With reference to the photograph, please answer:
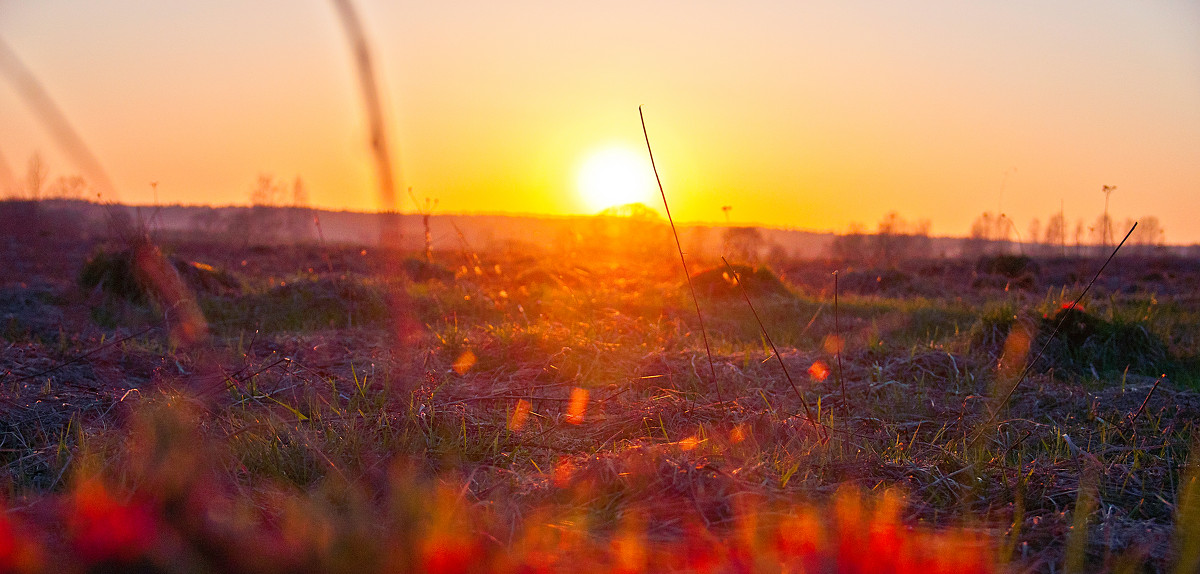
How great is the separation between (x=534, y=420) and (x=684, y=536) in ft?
4.34

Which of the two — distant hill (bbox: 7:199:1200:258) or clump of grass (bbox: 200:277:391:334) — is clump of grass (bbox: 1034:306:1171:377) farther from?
clump of grass (bbox: 200:277:391:334)

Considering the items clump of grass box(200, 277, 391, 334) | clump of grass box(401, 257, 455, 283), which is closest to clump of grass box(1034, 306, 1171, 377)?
clump of grass box(200, 277, 391, 334)

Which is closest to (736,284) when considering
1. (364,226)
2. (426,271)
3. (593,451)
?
(426,271)

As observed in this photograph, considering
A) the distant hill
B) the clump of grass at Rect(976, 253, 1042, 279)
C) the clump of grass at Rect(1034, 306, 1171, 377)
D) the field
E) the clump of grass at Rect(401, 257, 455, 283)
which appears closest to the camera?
the field

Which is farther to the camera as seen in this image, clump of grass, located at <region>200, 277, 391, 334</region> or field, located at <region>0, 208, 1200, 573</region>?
clump of grass, located at <region>200, 277, 391, 334</region>

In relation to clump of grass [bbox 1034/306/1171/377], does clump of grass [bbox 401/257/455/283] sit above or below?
above

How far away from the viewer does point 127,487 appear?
204cm

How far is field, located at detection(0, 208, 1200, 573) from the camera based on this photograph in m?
1.59

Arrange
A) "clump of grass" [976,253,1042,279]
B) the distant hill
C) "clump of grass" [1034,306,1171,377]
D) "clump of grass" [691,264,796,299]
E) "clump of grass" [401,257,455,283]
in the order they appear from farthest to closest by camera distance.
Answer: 1. "clump of grass" [976,253,1042,279]
2. "clump of grass" [401,257,455,283]
3. "clump of grass" [691,264,796,299]
4. the distant hill
5. "clump of grass" [1034,306,1171,377]

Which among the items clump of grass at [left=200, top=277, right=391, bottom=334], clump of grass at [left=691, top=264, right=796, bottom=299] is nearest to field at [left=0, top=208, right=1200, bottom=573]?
clump of grass at [left=200, top=277, right=391, bottom=334]

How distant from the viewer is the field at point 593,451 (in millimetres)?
1592

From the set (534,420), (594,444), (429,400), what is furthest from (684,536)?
(429,400)

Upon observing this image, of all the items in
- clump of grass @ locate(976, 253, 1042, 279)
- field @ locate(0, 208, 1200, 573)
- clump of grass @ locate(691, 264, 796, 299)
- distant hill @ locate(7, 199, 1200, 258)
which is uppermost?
distant hill @ locate(7, 199, 1200, 258)

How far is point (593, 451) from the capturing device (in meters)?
2.61
